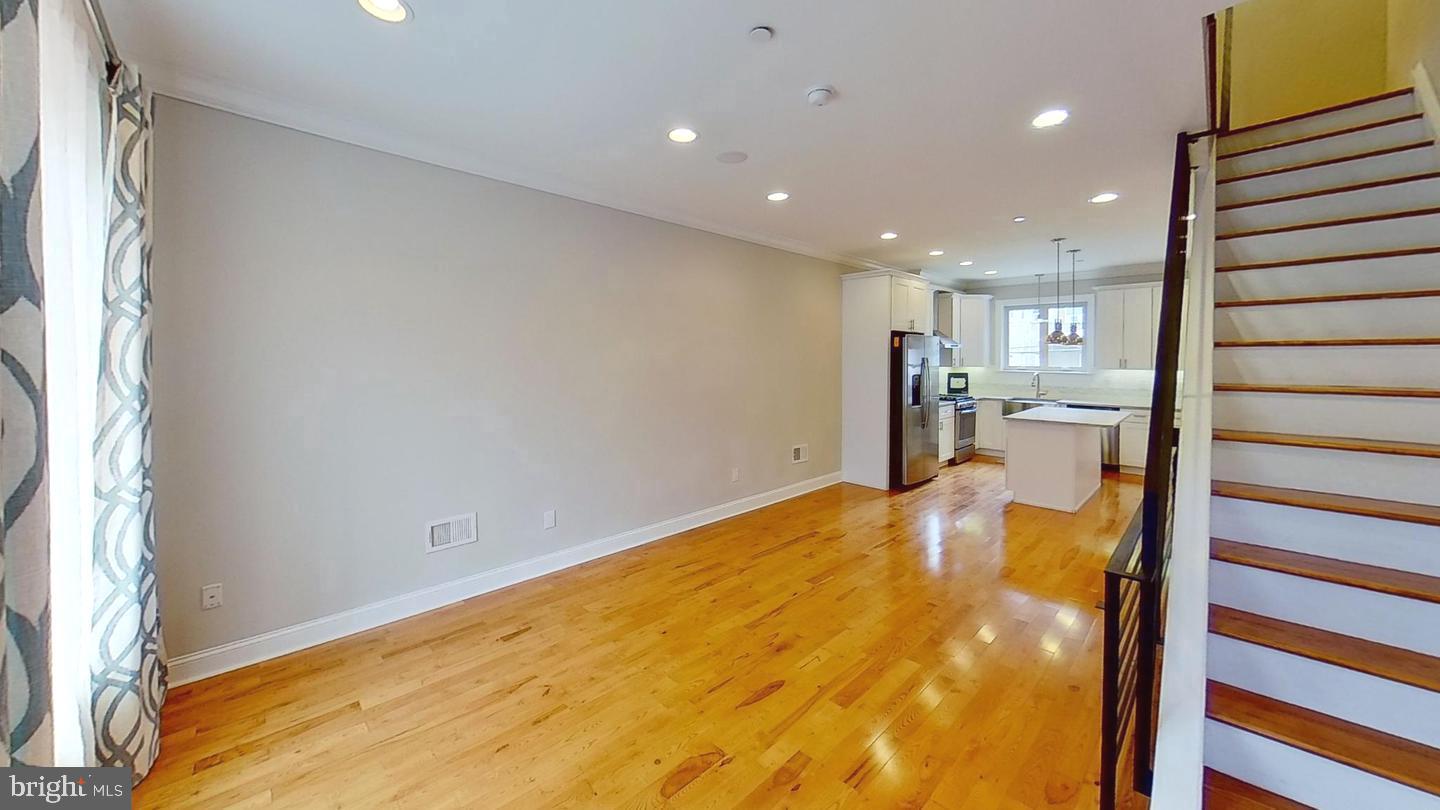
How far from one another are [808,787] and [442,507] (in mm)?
2412

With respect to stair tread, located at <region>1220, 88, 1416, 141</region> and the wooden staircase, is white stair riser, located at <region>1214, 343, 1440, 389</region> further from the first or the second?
stair tread, located at <region>1220, 88, 1416, 141</region>

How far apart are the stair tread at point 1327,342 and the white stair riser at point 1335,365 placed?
15mm

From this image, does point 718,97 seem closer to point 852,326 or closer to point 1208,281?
point 1208,281

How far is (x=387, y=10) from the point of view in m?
1.82

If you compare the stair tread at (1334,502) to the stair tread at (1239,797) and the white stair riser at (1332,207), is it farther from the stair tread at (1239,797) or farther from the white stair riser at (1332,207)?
the white stair riser at (1332,207)

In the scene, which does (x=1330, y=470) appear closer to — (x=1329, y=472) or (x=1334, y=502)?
(x=1329, y=472)

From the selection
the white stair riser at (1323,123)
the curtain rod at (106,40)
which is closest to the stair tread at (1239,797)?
the white stair riser at (1323,123)

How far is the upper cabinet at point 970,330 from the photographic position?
24.2 feet

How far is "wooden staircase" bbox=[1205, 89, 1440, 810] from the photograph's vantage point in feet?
4.72

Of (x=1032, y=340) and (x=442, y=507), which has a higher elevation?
(x=1032, y=340)

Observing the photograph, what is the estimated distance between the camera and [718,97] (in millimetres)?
2385

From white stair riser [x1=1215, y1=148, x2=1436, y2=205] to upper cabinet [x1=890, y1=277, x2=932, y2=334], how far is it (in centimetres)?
291

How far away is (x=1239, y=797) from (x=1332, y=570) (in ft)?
2.55

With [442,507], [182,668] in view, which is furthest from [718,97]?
[182,668]
